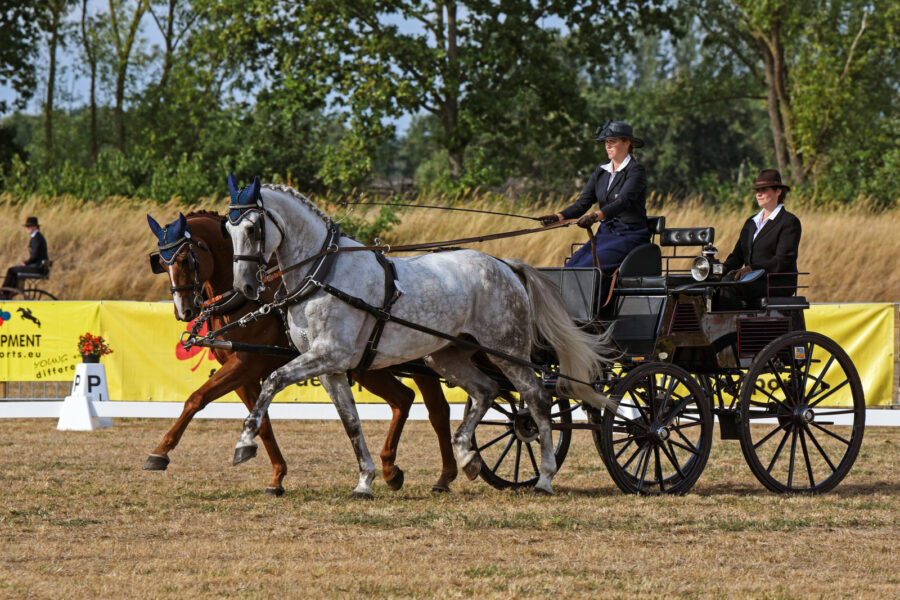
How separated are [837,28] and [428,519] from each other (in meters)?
27.0

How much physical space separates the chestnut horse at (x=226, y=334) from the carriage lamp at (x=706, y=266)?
6.74 ft

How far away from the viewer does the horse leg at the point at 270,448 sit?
A: 7785mm

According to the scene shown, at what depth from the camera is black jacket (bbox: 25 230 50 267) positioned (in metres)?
18.0

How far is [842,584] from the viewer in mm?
5059

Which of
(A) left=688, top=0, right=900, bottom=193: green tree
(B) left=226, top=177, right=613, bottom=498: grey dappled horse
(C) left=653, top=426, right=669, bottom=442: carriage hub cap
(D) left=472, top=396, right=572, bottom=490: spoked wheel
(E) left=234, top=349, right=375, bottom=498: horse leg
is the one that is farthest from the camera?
(A) left=688, top=0, right=900, bottom=193: green tree

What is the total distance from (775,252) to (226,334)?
3872mm

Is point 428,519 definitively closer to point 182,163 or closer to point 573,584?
point 573,584

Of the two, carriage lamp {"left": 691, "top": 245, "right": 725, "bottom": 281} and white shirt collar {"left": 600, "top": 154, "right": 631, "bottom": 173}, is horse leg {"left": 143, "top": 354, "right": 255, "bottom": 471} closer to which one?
white shirt collar {"left": 600, "top": 154, "right": 631, "bottom": 173}

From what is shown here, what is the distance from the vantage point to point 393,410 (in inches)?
322

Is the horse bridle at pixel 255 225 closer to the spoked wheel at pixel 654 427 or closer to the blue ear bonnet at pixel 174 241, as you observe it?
the blue ear bonnet at pixel 174 241

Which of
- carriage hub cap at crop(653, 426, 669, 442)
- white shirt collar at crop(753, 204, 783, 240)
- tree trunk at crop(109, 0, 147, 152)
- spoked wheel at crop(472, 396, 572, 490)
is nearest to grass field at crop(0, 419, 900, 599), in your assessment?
spoked wheel at crop(472, 396, 572, 490)

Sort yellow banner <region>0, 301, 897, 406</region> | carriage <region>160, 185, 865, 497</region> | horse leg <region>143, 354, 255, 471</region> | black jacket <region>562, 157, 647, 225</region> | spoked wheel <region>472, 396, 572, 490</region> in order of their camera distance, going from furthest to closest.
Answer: yellow banner <region>0, 301, 897, 406</region> < spoked wheel <region>472, 396, 572, 490</region> < black jacket <region>562, 157, 647, 225</region> < horse leg <region>143, 354, 255, 471</region> < carriage <region>160, 185, 865, 497</region>

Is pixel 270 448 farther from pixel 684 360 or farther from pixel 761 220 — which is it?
pixel 761 220

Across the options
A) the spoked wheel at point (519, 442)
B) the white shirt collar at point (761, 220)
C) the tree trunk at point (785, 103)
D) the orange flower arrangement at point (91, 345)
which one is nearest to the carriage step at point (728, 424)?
the spoked wheel at point (519, 442)
